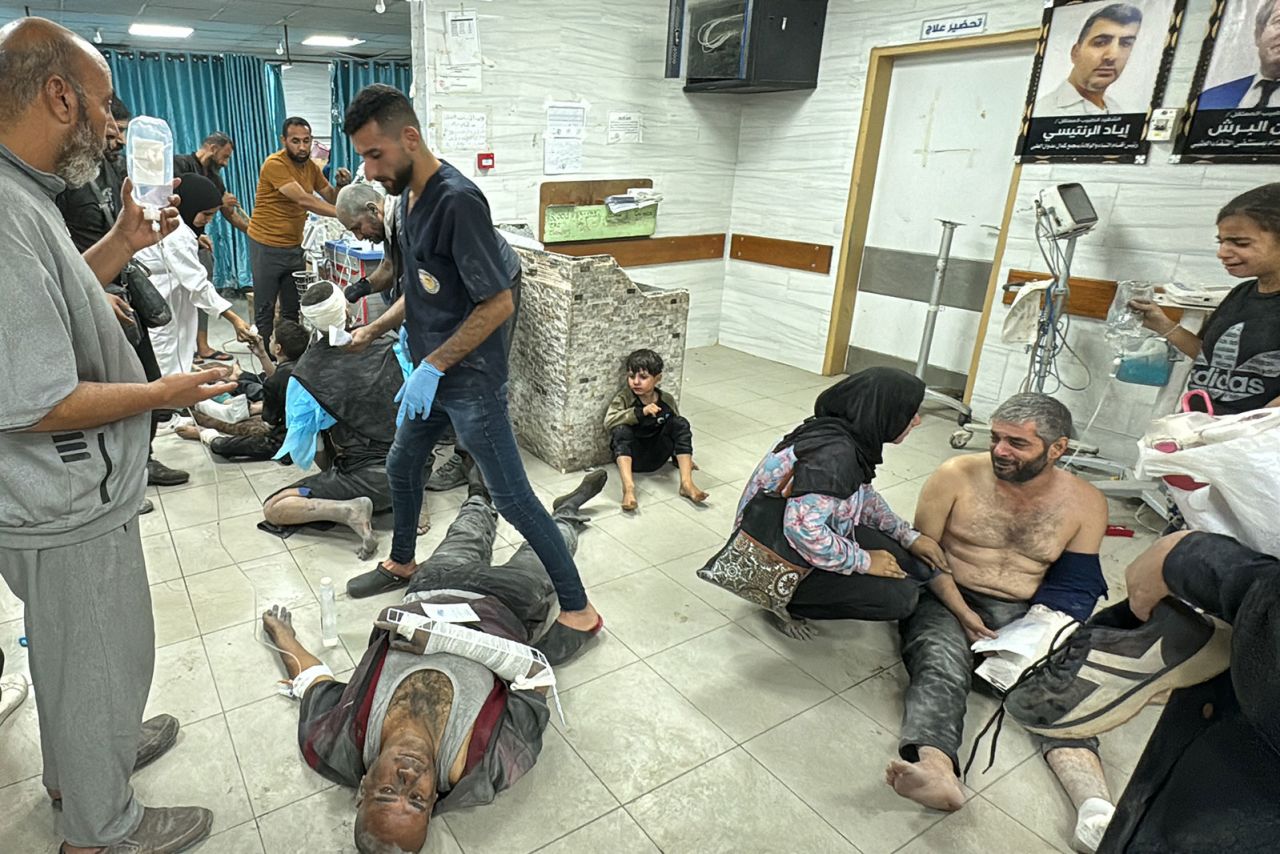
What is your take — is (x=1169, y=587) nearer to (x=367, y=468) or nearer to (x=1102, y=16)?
(x=367, y=468)

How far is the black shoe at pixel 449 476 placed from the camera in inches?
124

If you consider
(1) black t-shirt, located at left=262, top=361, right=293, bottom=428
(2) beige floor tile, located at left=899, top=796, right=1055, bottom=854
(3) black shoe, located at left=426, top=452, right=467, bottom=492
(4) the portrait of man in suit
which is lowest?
(2) beige floor tile, located at left=899, top=796, right=1055, bottom=854

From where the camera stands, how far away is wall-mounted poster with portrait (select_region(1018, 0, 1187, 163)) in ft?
10.9

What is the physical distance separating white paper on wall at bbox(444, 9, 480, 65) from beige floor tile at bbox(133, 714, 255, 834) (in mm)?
3494

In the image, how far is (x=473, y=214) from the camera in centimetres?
183

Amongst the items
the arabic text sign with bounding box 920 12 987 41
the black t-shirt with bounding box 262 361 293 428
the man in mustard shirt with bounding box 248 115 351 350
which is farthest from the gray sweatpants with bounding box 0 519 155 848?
the arabic text sign with bounding box 920 12 987 41

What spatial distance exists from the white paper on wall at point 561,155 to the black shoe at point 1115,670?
4.12m

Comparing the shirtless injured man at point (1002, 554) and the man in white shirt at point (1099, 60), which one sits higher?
the man in white shirt at point (1099, 60)

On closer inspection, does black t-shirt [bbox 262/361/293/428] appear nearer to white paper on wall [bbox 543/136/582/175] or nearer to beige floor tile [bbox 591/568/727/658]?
beige floor tile [bbox 591/568/727/658]

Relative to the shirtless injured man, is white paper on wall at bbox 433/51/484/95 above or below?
above

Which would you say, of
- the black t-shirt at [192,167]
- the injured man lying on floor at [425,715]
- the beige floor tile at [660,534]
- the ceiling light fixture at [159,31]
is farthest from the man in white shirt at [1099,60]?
the ceiling light fixture at [159,31]

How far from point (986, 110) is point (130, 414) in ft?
14.7

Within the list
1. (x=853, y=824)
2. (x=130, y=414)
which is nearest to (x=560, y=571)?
(x=853, y=824)

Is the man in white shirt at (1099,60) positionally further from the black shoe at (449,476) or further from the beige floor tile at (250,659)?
the beige floor tile at (250,659)
